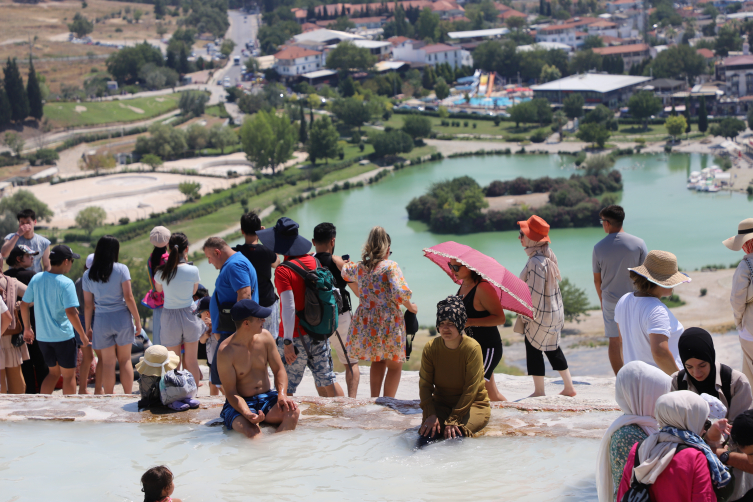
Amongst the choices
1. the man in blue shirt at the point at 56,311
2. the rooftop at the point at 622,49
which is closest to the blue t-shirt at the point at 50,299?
the man in blue shirt at the point at 56,311

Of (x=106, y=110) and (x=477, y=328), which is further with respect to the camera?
(x=106, y=110)

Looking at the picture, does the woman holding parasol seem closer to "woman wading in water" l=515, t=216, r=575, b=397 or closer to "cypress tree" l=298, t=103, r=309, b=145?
"woman wading in water" l=515, t=216, r=575, b=397

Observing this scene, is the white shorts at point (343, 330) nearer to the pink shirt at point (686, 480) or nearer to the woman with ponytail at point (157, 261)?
the woman with ponytail at point (157, 261)

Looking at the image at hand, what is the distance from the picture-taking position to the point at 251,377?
4312mm

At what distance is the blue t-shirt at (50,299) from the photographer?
17.1 ft

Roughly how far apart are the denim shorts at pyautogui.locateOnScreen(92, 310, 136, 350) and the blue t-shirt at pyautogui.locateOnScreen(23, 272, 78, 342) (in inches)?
8.5

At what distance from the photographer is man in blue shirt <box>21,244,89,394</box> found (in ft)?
17.1

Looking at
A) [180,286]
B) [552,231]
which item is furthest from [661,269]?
[552,231]

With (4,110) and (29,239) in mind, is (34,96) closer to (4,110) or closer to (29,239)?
(4,110)

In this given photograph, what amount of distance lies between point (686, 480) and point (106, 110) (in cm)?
A: 6248

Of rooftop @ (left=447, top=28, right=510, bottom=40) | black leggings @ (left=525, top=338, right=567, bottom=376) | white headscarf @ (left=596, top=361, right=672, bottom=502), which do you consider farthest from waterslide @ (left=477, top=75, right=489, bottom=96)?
white headscarf @ (left=596, top=361, right=672, bottom=502)

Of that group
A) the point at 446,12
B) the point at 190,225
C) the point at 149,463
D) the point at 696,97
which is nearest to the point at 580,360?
the point at 149,463

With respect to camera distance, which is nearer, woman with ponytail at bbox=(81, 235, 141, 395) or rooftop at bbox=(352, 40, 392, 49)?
woman with ponytail at bbox=(81, 235, 141, 395)

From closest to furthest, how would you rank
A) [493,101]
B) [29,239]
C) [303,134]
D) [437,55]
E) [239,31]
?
[29,239] → [303,134] → [493,101] → [437,55] → [239,31]
